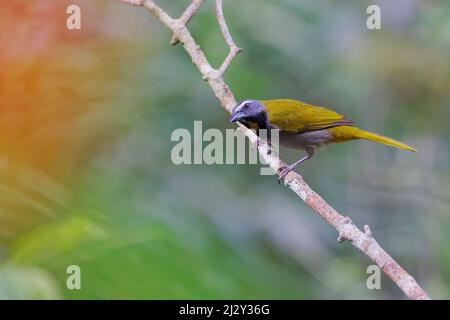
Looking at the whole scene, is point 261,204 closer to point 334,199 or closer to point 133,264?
point 334,199

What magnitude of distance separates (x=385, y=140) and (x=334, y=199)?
206cm

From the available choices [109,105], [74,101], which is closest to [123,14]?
[109,105]

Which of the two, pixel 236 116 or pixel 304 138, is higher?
pixel 304 138

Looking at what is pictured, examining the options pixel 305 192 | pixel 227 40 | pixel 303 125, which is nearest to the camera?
pixel 305 192

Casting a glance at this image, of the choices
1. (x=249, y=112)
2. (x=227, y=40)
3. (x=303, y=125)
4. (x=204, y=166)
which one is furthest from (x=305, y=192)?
(x=204, y=166)

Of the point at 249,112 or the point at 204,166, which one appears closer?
the point at 249,112

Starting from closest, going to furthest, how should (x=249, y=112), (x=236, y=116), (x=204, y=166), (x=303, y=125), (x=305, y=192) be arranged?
(x=305, y=192) < (x=236, y=116) < (x=249, y=112) < (x=303, y=125) < (x=204, y=166)

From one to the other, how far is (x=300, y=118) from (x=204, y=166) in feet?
5.51

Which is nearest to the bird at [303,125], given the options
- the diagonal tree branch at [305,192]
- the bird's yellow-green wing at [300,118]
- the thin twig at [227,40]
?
the bird's yellow-green wing at [300,118]

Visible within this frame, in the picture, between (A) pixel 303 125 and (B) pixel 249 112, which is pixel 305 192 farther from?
(A) pixel 303 125

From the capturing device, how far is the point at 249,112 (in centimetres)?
381

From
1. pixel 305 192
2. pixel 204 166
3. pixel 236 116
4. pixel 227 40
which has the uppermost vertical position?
pixel 204 166

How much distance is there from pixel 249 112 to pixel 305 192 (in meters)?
0.96

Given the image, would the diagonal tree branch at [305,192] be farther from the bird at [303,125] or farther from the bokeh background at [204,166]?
the bird at [303,125]
